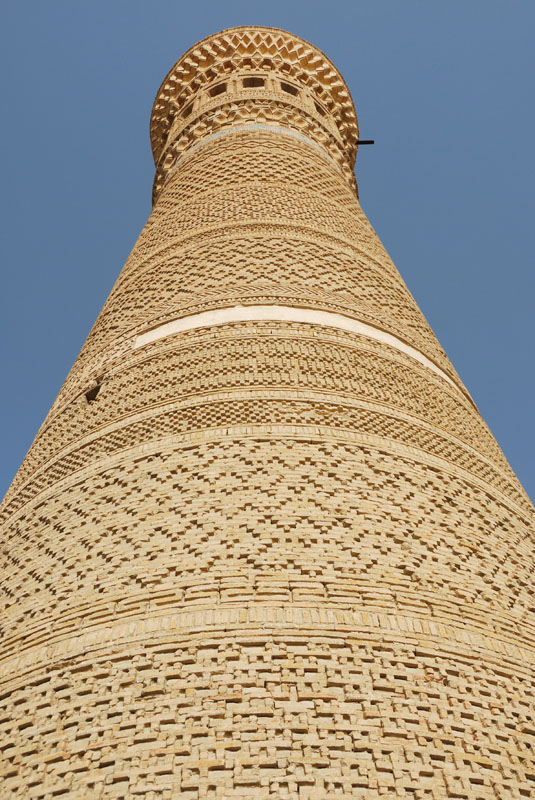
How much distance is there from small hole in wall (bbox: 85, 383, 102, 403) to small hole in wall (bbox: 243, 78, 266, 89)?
4721mm

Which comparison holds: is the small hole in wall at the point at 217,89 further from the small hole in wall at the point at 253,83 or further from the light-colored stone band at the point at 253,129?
the light-colored stone band at the point at 253,129

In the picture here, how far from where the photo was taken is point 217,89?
7.66 metres

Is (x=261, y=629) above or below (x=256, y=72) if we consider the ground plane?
below

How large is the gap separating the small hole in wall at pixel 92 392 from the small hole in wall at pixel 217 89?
473 centimetres

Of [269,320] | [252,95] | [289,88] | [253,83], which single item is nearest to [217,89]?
[253,83]

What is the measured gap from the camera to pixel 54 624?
95.6 inches

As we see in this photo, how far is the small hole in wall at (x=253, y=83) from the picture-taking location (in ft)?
24.6

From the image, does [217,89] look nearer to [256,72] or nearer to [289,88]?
[256,72]

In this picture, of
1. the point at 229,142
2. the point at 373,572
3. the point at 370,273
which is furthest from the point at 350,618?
the point at 229,142

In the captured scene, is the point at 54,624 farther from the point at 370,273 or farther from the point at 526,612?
the point at 370,273

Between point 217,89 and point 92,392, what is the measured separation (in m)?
4.91

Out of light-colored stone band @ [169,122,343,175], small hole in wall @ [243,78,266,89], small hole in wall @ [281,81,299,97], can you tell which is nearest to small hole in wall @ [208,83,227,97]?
small hole in wall @ [243,78,266,89]

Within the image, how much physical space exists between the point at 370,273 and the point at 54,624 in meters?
3.04

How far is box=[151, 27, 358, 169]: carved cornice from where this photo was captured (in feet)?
25.5
